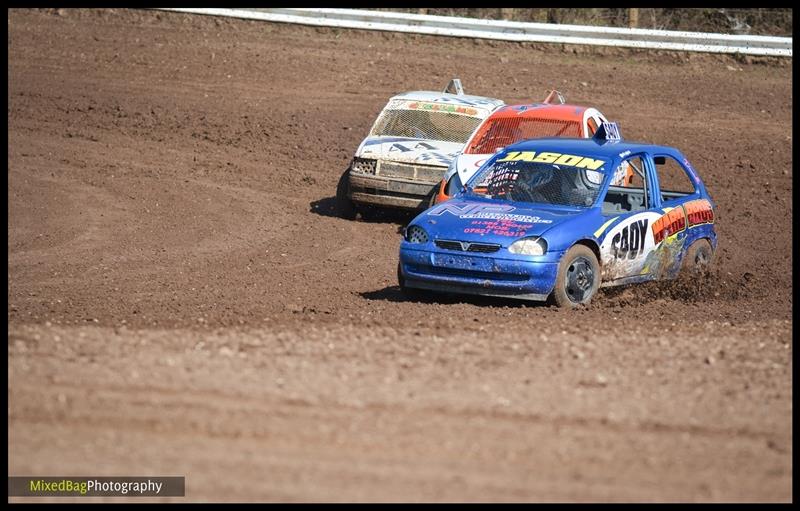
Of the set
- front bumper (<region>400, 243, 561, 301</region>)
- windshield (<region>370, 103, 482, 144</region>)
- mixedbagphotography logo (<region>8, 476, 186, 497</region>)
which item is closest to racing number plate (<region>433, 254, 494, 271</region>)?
front bumper (<region>400, 243, 561, 301</region>)

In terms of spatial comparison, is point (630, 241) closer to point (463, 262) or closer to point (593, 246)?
point (593, 246)

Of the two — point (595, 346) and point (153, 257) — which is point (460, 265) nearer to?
point (595, 346)

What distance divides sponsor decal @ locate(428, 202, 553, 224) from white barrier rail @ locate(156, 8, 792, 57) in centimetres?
1416

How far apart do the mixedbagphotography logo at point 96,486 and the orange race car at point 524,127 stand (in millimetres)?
8850

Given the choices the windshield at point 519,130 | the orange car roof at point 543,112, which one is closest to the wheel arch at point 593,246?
the windshield at point 519,130

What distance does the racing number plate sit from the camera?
969 cm

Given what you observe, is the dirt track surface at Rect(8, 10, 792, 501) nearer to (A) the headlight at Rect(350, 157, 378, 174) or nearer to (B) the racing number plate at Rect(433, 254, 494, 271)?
(B) the racing number plate at Rect(433, 254, 494, 271)

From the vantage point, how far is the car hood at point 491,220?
32.0 ft

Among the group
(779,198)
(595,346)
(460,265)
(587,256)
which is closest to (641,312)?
(587,256)

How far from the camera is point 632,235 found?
1049cm

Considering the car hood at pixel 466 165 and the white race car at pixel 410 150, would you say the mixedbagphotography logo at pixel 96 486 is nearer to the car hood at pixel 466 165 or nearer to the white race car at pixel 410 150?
the car hood at pixel 466 165

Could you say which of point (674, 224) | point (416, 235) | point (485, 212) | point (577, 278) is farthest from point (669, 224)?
point (416, 235)

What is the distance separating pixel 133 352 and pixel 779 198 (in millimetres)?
12644
